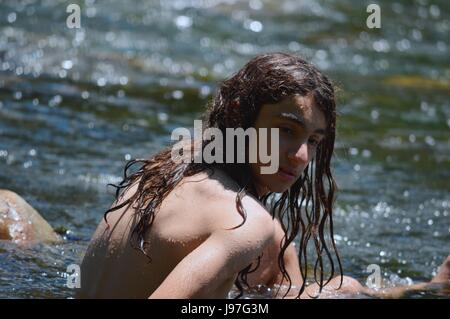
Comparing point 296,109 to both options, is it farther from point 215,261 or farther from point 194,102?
point 194,102

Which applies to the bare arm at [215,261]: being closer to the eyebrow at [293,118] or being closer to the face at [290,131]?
the face at [290,131]

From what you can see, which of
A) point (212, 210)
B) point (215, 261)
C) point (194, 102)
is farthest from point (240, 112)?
point (194, 102)

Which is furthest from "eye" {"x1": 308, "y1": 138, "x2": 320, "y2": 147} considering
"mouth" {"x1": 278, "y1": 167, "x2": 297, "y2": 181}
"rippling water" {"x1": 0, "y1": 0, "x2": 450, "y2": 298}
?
"rippling water" {"x1": 0, "y1": 0, "x2": 450, "y2": 298}

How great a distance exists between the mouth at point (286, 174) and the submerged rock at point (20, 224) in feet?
7.10

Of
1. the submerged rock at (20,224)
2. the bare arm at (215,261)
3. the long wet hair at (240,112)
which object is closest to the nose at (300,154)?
the long wet hair at (240,112)

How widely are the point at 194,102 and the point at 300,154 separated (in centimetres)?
600

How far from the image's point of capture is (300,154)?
3.58 meters

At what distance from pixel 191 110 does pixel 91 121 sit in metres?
1.13

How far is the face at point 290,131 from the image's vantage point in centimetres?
356

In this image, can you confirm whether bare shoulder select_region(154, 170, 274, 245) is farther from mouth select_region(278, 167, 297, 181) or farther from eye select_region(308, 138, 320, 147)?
eye select_region(308, 138, 320, 147)

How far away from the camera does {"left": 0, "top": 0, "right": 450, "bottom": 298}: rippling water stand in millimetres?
6125

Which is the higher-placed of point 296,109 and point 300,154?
point 296,109

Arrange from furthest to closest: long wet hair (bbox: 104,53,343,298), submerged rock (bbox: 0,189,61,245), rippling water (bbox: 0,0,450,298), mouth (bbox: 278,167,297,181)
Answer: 1. rippling water (bbox: 0,0,450,298)
2. submerged rock (bbox: 0,189,61,245)
3. mouth (bbox: 278,167,297,181)
4. long wet hair (bbox: 104,53,343,298)

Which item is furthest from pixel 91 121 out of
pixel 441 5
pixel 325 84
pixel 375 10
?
pixel 441 5
